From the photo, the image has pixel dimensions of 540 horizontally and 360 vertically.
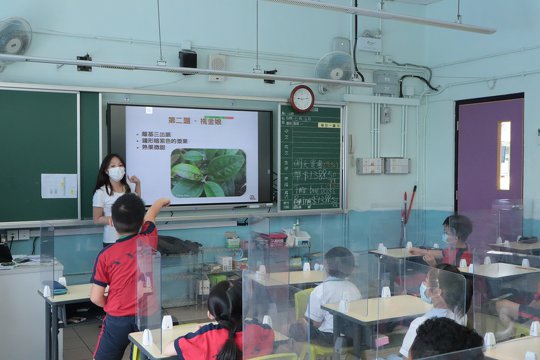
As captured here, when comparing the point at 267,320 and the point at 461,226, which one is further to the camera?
the point at 461,226

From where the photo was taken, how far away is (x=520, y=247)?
5.09 meters

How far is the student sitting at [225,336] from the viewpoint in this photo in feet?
7.22

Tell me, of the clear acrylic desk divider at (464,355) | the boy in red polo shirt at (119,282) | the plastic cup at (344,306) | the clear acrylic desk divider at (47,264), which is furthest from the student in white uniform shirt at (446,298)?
the clear acrylic desk divider at (47,264)

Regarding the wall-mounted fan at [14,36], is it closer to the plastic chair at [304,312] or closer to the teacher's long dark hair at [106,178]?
the teacher's long dark hair at [106,178]

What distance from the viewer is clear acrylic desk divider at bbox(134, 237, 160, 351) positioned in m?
2.67

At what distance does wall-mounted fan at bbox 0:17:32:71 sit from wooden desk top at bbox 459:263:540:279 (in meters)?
3.92

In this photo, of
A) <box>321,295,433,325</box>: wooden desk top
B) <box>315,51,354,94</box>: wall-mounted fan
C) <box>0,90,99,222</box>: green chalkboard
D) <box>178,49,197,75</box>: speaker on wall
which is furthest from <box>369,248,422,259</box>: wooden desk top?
<box>0,90,99,222</box>: green chalkboard

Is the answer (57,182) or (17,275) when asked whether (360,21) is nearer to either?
(57,182)

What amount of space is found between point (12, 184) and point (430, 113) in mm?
4798

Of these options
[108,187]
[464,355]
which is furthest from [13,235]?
[464,355]

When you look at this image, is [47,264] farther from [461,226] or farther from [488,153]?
[488,153]

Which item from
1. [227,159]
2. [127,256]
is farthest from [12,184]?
[127,256]

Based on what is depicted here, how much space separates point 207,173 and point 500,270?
2960 mm

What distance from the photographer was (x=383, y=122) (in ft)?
22.5
